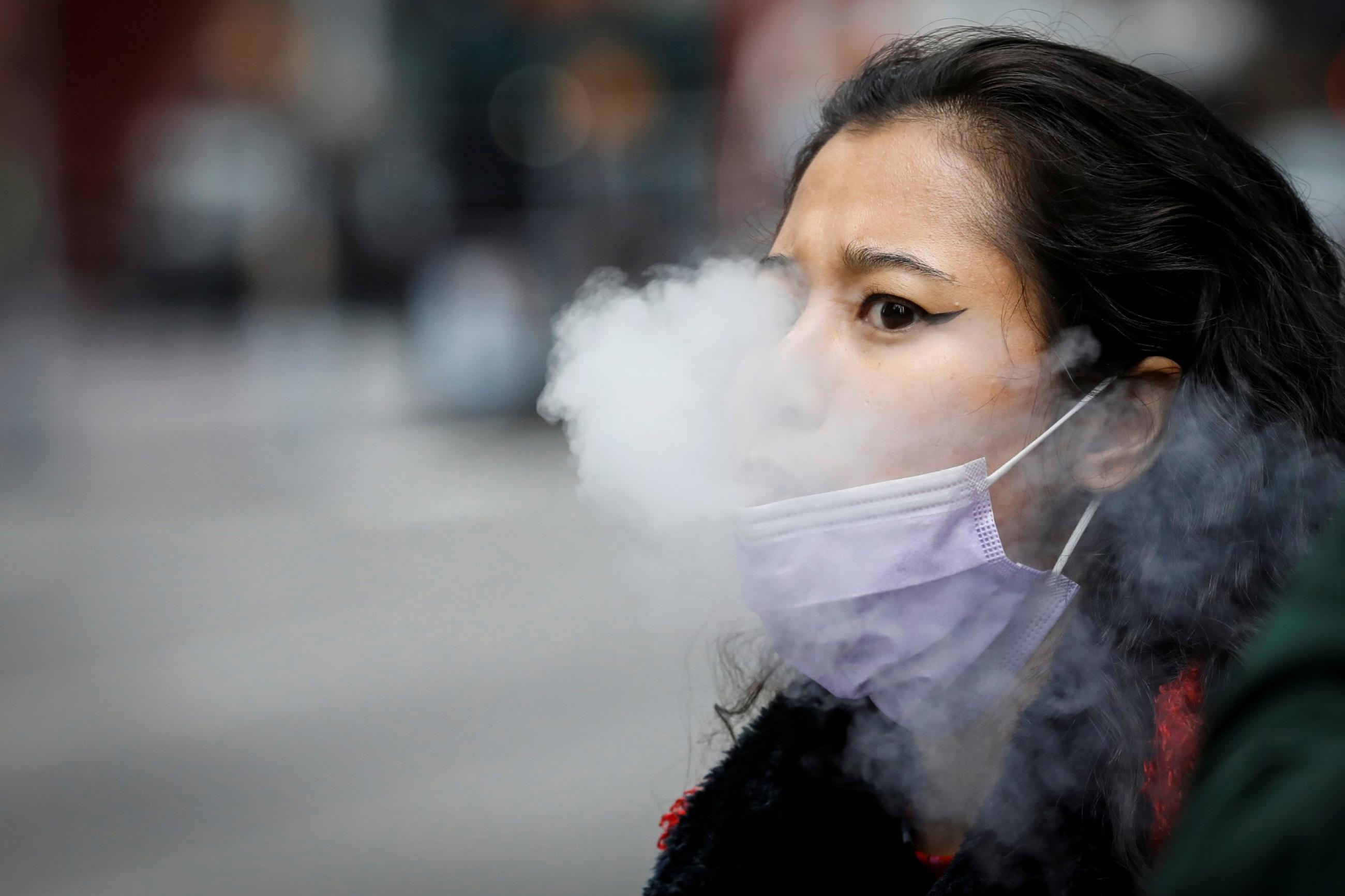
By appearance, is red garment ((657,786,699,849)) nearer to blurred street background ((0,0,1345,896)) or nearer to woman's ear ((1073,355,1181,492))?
blurred street background ((0,0,1345,896))

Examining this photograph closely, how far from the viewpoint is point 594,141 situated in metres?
13.9

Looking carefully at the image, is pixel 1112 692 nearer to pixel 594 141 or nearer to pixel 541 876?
pixel 541 876

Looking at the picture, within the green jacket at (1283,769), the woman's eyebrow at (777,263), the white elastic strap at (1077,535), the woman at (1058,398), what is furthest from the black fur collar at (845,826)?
the green jacket at (1283,769)

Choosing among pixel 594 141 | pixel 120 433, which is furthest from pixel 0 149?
pixel 594 141

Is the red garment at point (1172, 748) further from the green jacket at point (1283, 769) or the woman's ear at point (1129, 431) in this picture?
the green jacket at point (1283, 769)

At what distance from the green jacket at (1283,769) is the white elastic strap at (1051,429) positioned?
1080mm

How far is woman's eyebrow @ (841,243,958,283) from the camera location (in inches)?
69.0

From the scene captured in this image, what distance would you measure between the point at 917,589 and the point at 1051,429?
294 mm

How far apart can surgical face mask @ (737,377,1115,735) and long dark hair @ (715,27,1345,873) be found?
0.10m

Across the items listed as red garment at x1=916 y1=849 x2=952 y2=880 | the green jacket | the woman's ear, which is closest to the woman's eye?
the woman's ear

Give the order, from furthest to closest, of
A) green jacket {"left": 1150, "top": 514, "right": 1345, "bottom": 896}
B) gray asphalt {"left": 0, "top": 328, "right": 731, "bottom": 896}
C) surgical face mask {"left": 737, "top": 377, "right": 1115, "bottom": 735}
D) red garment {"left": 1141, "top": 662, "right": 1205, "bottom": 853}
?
1. gray asphalt {"left": 0, "top": 328, "right": 731, "bottom": 896}
2. surgical face mask {"left": 737, "top": 377, "right": 1115, "bottom": 735}
3. red garment {"left": 1141, "top": 662, "right": 1205, "bottom": 853}
4. green jacket {"left": 1150, "top": 514, "right": 1345, "bottom": 896}

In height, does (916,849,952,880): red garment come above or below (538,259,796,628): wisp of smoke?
below

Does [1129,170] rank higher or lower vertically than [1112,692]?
higher

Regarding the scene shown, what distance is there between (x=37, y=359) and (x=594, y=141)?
20.4 ft
